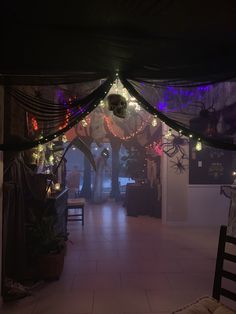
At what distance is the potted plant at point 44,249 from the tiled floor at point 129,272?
17 cm

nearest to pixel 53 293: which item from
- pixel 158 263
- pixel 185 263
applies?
pixel 158 263

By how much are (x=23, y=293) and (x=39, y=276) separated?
1.37 feet

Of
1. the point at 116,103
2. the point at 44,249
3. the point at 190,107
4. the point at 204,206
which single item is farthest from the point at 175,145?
the point at 116,103

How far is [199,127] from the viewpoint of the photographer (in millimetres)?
2816

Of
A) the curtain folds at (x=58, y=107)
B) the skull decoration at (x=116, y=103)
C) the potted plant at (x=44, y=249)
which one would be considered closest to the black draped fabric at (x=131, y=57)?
the curtain folds at (x=58, y=107)

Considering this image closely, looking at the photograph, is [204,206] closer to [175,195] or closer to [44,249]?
[175,195]

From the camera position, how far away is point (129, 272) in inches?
165

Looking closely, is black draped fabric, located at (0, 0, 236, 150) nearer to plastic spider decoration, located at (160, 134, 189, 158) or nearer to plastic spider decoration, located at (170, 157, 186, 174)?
plastic spider decoration, located at (160, 134, 189, 158)

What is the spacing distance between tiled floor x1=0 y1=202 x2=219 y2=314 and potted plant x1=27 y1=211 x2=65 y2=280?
0.55ft

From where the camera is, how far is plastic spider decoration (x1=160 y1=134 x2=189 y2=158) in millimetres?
7031

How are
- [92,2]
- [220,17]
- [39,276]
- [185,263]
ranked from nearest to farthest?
1. [92,2]
2. [220,17]
3. [39,276]
4. [185,263]

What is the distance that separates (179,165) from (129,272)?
3509mm

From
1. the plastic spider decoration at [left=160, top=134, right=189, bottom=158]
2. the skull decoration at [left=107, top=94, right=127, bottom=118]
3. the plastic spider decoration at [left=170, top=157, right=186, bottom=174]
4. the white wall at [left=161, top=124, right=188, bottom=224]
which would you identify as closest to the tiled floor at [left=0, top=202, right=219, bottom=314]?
the white wall at [left=161, top=124, right=188, bottom=224]

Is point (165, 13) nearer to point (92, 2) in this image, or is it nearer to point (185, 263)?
point (92, 2)
